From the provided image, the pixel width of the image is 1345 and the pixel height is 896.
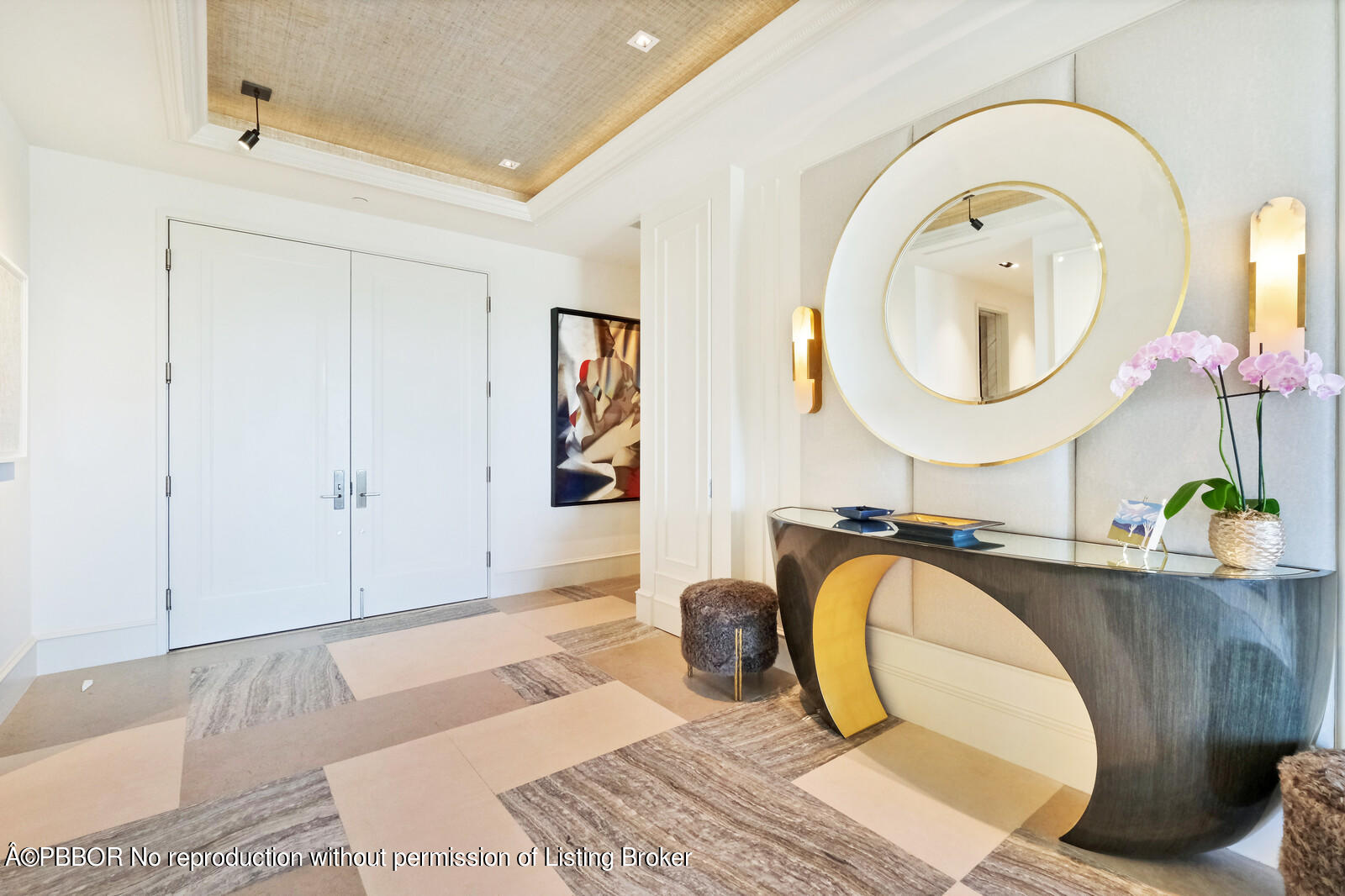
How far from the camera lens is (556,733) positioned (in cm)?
264

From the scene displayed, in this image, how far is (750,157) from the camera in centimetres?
346

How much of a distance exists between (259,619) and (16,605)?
1.13 metres

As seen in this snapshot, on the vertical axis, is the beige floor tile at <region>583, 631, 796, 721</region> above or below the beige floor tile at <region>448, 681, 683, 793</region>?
above

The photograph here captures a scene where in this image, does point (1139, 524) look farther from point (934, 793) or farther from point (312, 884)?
point (312, 884)

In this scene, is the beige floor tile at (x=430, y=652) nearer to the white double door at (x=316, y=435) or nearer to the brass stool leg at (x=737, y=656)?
the white double door at (x=316, y=435)

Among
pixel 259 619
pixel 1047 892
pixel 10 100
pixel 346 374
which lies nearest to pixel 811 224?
pixel 1047 892

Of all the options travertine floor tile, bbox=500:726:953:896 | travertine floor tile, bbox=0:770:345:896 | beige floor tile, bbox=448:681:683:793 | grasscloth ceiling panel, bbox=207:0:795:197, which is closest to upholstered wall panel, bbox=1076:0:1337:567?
travertine floor tile, bbox=500:726:953:896

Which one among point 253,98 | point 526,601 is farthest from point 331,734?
point 253,98

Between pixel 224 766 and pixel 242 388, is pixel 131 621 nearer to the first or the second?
pixel 242 388

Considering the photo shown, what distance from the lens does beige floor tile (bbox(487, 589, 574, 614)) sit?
4.64 m

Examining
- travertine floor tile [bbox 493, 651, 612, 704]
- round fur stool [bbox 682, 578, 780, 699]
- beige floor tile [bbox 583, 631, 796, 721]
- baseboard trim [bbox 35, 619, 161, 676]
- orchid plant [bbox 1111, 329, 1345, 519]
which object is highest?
orchid plant [bbox 1111, 329, 1345, 519]

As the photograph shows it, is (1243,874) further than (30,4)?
No

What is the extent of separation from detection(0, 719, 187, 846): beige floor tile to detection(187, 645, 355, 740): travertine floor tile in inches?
6.6

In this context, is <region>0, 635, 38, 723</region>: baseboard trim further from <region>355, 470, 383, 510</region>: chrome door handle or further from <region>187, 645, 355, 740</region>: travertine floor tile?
<region>355, 470, 383, 510</region>: chrome door handle
